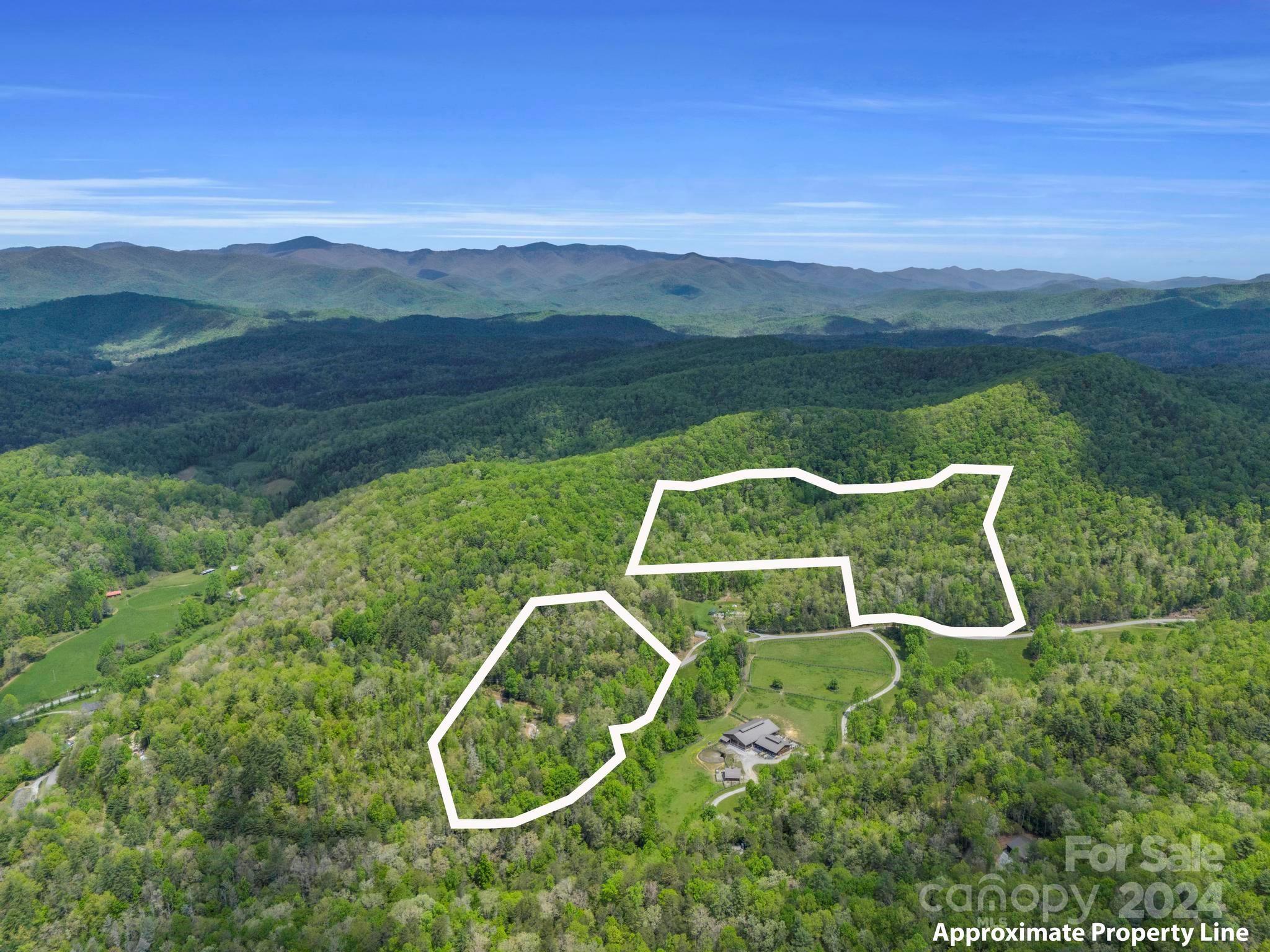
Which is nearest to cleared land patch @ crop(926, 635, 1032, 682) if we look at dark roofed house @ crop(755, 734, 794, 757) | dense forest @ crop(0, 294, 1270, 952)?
dense forest @ crop(0, 294, 1270, 952)

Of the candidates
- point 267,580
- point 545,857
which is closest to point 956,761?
point 545,857

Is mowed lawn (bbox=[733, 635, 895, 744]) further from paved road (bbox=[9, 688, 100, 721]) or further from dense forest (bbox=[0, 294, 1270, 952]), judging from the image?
paved road (bbox=[9, 688, 100, 721])

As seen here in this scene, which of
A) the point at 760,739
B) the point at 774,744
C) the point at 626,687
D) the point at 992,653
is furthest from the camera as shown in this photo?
the point at 992,653

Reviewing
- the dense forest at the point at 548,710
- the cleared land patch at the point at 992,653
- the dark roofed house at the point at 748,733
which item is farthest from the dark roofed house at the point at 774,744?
the cleared land patch at the point at 992,653

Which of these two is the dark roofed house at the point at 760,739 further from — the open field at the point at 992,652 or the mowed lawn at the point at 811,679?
the open field at the point at 992,652

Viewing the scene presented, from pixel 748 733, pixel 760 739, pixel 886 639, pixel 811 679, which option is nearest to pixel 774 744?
pixel 760 739

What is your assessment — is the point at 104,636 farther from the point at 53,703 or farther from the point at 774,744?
the point at 774,744

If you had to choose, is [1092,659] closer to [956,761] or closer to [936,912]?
[956,761]

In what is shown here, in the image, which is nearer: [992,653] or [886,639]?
[992,653]
